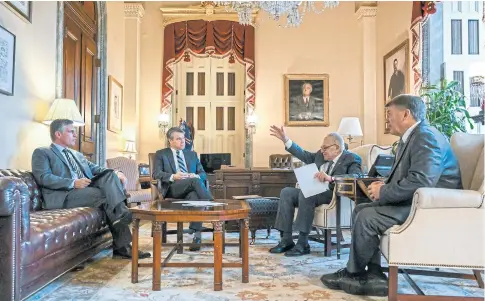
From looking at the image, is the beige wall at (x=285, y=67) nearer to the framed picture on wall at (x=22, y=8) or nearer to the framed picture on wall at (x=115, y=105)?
the framed picture on wall at (x=115, y=105)

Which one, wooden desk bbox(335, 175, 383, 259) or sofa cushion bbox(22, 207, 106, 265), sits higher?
wooden desk bbox(335, 175, 383, 259)

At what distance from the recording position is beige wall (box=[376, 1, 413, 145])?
7.62m

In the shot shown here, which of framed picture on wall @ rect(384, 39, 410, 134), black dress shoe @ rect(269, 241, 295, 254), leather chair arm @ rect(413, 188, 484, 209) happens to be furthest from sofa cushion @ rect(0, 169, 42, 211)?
framed picture on wall @ rect(384, 39, 410, 134)

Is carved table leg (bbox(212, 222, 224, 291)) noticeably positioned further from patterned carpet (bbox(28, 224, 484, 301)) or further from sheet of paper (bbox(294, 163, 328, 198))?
sheet of paper (bbox(294, 163, 328, 198))

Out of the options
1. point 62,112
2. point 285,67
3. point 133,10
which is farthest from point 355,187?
point 133,10

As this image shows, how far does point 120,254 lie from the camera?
3.92 metres

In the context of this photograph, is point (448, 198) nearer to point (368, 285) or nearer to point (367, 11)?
point (368, 285)

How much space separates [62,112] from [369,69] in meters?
6.41

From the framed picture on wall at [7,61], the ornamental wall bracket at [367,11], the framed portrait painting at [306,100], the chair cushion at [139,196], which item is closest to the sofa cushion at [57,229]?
the framed picture on wall at [7,61]

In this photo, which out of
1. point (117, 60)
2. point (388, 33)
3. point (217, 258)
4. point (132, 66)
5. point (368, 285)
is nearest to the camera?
point (368, 285)

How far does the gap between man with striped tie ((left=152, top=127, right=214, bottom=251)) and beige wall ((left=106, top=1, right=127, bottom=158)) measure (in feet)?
10.4

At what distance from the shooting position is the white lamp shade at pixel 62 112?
4820 mm

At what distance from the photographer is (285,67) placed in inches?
369

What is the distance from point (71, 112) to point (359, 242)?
3.52m
